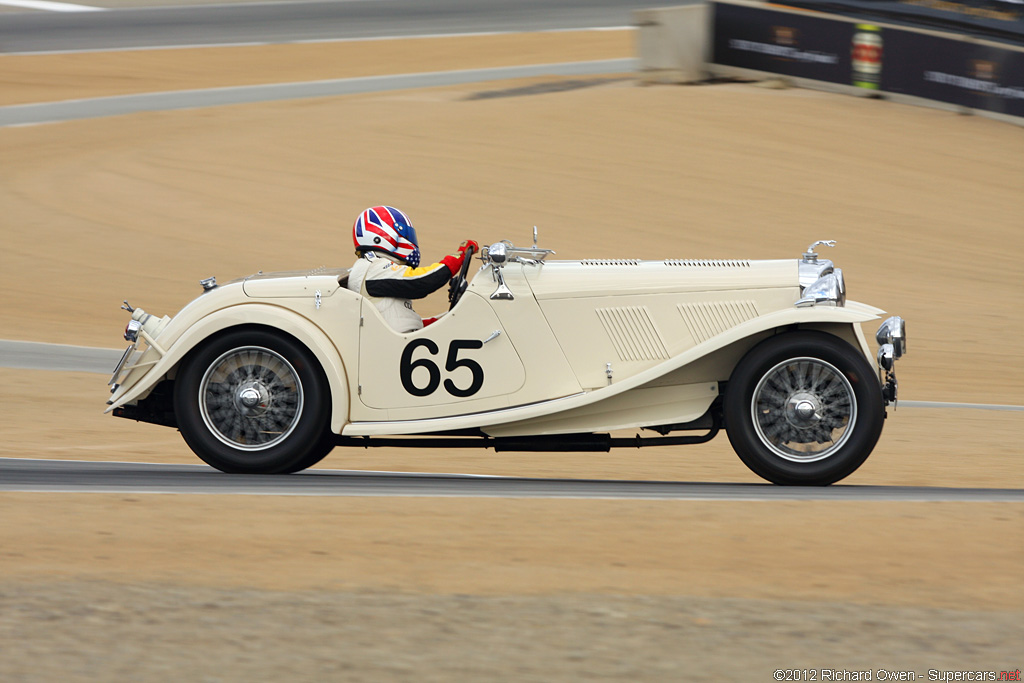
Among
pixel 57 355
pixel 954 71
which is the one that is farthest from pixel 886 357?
pixel 954 71

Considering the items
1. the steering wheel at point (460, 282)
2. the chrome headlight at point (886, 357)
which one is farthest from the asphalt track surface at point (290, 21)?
the chrome headlight at point (886, 357)

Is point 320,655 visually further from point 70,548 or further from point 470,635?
point 70,548

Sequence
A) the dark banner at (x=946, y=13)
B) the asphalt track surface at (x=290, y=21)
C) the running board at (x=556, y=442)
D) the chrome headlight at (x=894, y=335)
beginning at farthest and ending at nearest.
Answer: the asphalt track surface at (x=290, y=21), the dark banner at (x=946, y=13), the running board at (x=556, y=442), the chrome headlight at (x=894, y=335)

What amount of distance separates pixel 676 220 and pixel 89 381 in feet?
30.3

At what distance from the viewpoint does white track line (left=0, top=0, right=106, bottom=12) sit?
36.1m

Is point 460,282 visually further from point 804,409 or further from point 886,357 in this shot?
point 886,357

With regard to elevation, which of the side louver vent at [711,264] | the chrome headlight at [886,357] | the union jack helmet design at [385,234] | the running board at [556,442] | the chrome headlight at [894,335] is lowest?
the running board at [556,442]

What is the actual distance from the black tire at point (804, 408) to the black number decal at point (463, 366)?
1.43 meters

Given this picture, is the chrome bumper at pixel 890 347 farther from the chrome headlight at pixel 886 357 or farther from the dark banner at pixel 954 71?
the dark banner at pixel 954 71

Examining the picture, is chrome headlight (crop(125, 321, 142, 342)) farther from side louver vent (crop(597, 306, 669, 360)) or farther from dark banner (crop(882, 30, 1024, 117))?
dark banner (crop(882, 30, 1024, 117))

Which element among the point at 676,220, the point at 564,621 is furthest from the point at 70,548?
the point at 676,220

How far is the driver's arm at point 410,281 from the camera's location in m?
7.46

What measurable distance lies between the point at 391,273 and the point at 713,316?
1.90m

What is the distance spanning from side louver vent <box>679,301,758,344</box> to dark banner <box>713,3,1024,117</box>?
15445 millimetres
